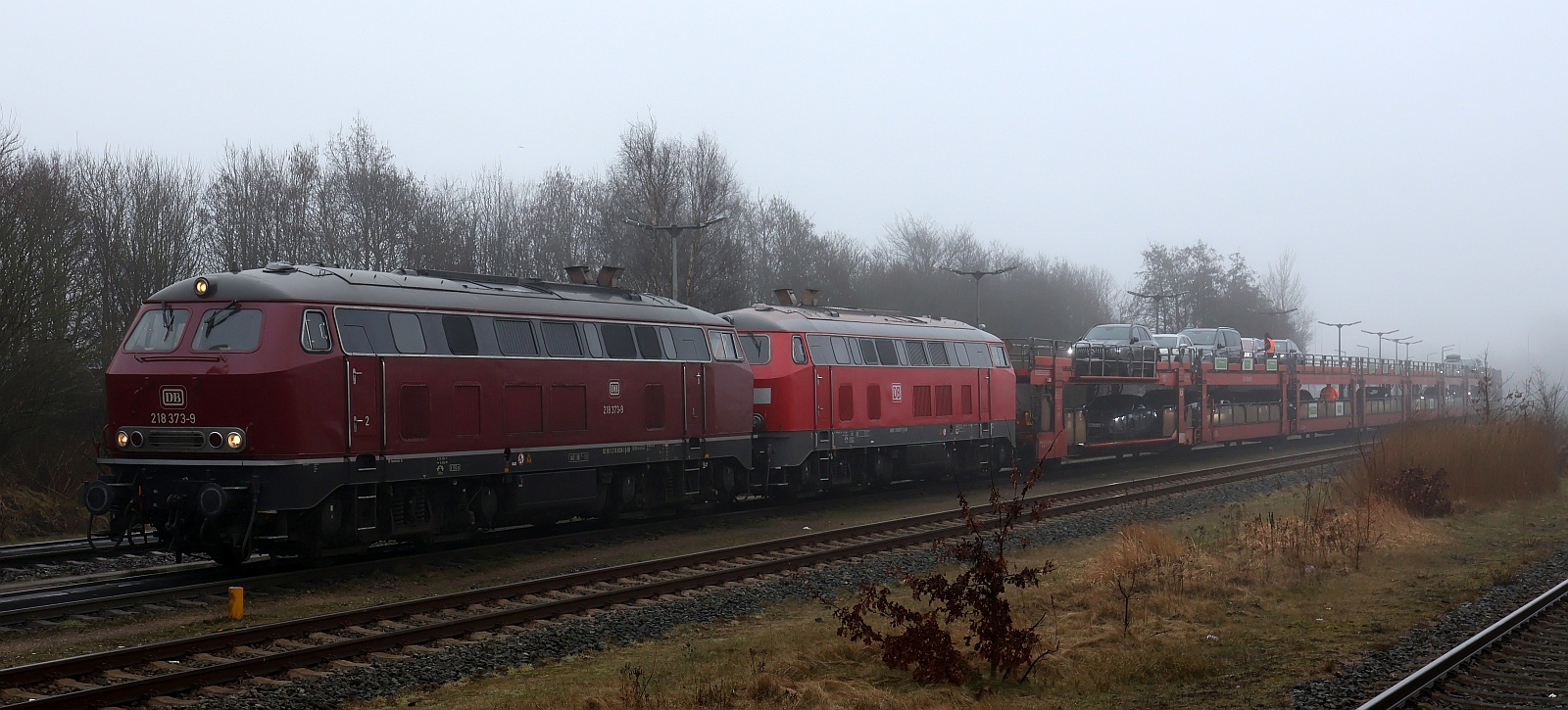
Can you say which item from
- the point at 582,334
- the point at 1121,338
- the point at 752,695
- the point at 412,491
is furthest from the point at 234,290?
the point at 1121,338

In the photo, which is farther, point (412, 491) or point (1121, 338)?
point (1121, 338)

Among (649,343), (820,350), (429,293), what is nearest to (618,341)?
(649,343)

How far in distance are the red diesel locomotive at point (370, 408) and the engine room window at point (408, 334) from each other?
0.8 inches

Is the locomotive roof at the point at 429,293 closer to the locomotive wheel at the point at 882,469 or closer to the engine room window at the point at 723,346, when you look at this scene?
the engine room window at the point at 723,346

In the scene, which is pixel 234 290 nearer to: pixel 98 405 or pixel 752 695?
pixel 752 695

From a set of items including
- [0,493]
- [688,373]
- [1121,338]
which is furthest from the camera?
[1121,338]

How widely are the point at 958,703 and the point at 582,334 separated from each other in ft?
34.1

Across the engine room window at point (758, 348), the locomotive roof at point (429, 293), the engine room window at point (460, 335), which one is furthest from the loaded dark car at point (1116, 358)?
the engine room window at point (460, 335)

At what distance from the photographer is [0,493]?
22750mm

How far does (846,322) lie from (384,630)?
48.7 feet

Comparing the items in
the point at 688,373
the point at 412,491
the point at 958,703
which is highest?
the point at 688,373

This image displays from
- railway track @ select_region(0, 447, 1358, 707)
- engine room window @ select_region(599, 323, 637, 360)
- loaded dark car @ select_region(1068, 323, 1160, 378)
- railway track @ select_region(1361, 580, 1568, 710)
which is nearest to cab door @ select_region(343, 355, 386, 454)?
railway track @ select_region(0, 447, 1358, 707)

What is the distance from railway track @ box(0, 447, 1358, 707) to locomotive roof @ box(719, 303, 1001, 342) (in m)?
5.80

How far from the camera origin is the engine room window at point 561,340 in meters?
17.7
